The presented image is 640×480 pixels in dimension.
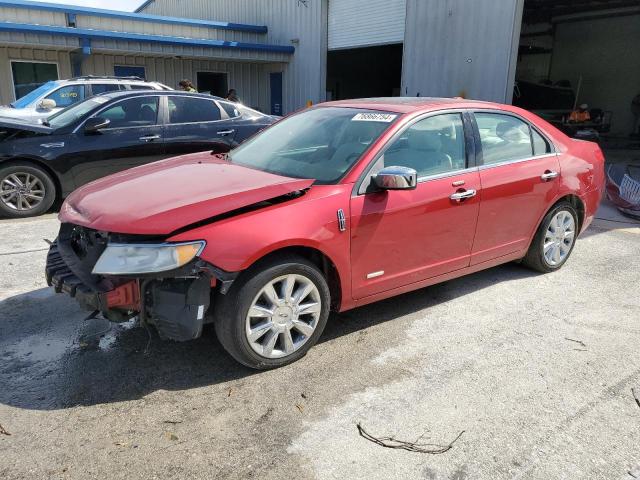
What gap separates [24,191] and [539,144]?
20.3ft

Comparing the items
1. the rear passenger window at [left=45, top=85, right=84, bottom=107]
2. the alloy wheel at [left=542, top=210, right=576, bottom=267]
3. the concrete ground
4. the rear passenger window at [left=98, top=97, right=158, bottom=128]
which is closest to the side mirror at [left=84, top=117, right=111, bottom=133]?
the rear passenger window at [left=98, top=97, right=158, bottom=128]

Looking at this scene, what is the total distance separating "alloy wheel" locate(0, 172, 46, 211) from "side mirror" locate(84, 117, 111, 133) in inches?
36.4

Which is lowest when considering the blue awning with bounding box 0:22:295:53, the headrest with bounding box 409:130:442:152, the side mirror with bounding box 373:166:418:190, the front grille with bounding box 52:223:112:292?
the front grille with bounding box 52:223:112:292

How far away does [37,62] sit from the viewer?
622 inches

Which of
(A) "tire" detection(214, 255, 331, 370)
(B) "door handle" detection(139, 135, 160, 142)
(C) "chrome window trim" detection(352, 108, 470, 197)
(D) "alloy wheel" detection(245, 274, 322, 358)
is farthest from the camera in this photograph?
(B) "door handle" detection(139, 135, 160, 142)

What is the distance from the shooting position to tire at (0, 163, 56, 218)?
6.62 m

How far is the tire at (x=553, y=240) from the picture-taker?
4.68 metres

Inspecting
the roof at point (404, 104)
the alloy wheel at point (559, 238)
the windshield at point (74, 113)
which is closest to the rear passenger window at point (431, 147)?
the roof at point (404, 104)

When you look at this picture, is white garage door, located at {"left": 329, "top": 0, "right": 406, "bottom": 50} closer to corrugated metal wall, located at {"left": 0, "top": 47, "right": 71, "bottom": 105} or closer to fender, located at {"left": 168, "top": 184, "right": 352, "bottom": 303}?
corrugated metal wall, located at {"left": 0, "top": 47, "right": 71, "bottom": 105}

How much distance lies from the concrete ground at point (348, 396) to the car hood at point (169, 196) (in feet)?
3.08

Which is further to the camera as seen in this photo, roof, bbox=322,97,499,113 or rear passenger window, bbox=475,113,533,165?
rear passenger window, bbox=475,113,533,165

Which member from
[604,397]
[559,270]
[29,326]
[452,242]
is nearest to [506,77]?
[559,270]

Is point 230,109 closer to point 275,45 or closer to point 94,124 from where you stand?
point 94,124

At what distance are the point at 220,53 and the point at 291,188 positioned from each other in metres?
16.5
